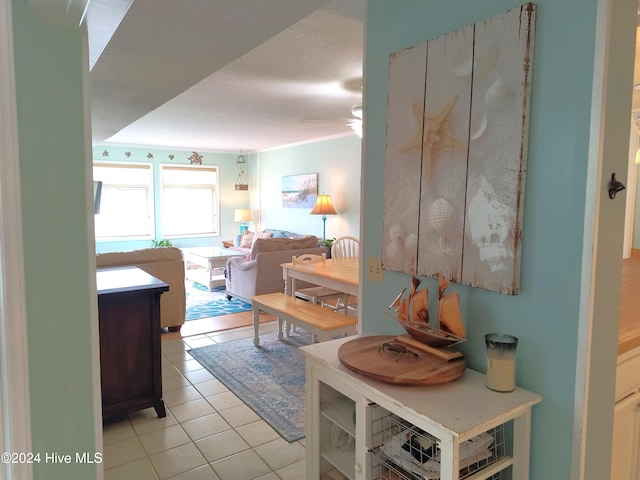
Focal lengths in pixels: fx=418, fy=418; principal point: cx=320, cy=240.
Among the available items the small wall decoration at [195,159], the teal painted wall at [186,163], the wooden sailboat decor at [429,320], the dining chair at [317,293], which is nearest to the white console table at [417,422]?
the wooden sailboat decor at [429,320]

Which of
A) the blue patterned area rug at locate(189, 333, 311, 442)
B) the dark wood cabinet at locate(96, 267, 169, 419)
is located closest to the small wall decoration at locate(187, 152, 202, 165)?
A: the blue patterned area rug at locate(189, 333, 311, 442)

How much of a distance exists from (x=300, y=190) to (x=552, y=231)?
6.43 metres

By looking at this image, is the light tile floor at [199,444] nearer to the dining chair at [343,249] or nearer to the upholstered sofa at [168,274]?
the upholstered sofa at [168,274]

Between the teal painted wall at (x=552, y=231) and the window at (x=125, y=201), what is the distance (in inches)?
301

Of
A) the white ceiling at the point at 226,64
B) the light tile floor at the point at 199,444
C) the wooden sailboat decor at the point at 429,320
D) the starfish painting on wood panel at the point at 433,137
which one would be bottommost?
the light tile floor at the point at 199,444

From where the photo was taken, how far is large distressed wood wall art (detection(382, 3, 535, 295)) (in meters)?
1.22

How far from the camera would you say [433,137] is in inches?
57.3

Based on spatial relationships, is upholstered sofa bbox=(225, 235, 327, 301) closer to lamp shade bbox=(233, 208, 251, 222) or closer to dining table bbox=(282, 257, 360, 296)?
dining table bbox=(282, 257, 360, 296)

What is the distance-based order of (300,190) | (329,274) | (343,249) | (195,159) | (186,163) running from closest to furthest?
1. (329,274)
2. (343,249)
3. (300,190)
4. (195,159)
5. (186,163)

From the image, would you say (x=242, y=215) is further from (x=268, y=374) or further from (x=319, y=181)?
(x=268, y=374)

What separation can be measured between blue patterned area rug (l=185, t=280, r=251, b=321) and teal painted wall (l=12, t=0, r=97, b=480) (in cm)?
339

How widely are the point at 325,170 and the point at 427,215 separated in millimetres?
5553

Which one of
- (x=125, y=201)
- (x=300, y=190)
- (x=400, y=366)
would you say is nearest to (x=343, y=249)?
(x=300, y=190)

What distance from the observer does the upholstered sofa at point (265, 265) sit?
5207mm
